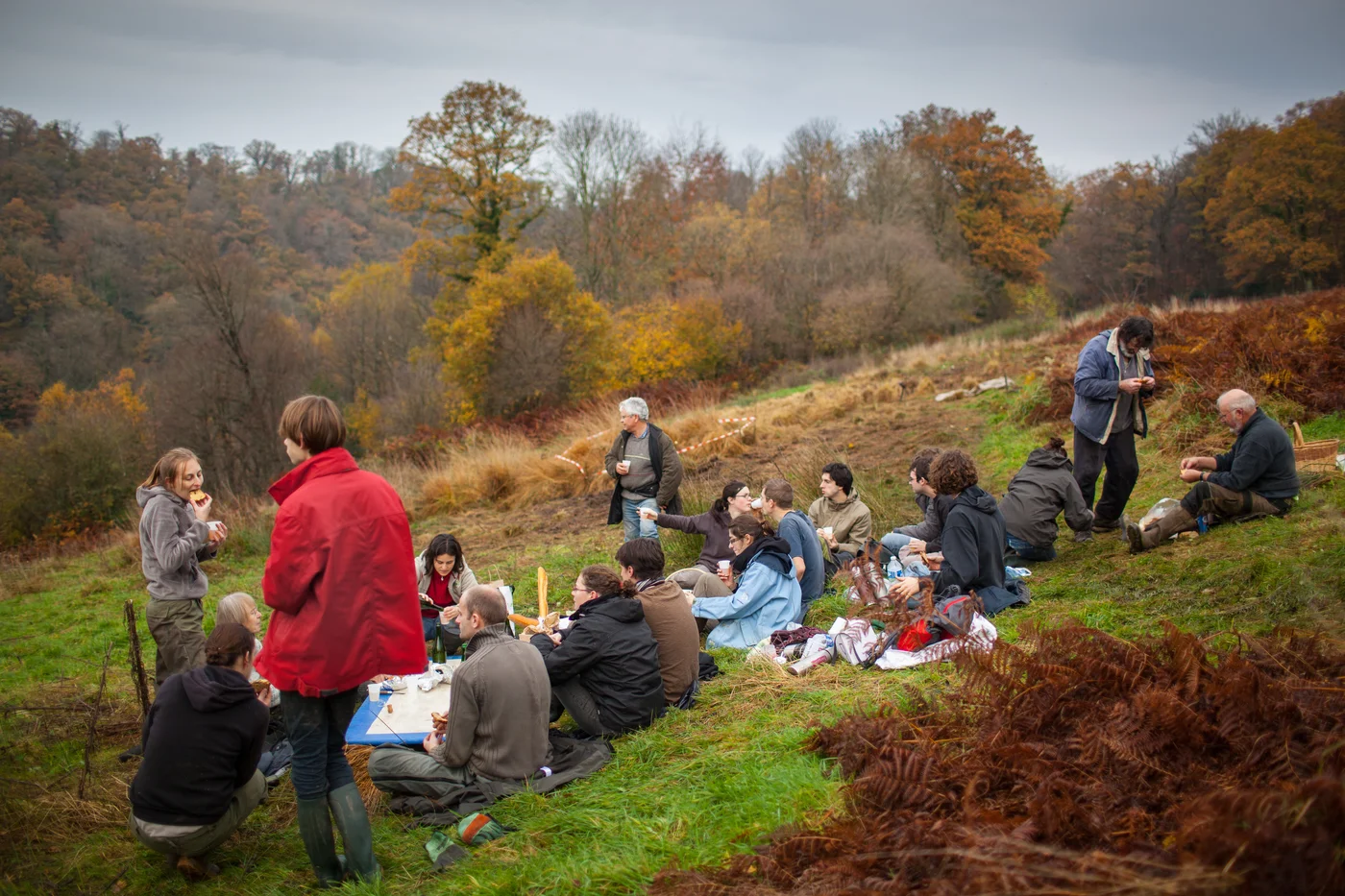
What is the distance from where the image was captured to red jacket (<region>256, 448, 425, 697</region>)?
3.16m

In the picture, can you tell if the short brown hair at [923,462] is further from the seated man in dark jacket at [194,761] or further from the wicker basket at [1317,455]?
the seated man in dark jacket at [194,761]

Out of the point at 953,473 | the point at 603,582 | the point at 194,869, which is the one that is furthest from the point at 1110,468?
the point at 194,869

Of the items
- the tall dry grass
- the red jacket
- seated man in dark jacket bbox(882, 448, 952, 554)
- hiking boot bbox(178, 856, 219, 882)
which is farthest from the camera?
the tall dry grass

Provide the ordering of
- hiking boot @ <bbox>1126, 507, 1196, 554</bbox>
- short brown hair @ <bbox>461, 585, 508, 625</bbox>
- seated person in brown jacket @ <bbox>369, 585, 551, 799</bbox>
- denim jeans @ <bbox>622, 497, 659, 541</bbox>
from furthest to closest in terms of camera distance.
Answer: denim jeans @ <bbox>622, 497, 659, 541</bbox> < hiking boot @ <bbox>1126, 507, 1196, 554</bbox> < short brown hair @ <bbox>461, 585, 508, 625</bbox> < seated person in brown jacket @ <bbox>369, 585, 551, 799</bbox>

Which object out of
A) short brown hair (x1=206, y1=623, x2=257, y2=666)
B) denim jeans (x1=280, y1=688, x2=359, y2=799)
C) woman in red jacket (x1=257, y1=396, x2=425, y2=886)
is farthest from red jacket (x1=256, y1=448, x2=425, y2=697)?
short brown hair (x1=206, y1=623, x2=257, y2=666)

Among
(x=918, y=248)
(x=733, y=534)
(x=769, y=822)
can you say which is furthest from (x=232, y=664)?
(x=918, y=248)

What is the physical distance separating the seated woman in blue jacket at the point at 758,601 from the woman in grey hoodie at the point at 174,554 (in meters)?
3.21

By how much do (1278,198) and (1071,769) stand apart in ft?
100

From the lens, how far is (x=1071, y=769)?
9.34 feet

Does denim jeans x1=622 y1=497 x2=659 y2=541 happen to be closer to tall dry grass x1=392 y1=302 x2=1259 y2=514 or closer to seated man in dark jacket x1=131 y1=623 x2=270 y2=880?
tall dry grass x1=392 y1=302 x2=1259 y2=514

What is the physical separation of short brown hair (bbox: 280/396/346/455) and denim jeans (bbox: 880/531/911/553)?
4809mm

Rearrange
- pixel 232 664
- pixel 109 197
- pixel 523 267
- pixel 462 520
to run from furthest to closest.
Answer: pixel 109 197 < pixel 523 267 < pixel 462 520 < pixel 232 664

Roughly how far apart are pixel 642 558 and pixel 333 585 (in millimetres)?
2176

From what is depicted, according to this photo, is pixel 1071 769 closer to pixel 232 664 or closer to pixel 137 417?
pixel 232 664
